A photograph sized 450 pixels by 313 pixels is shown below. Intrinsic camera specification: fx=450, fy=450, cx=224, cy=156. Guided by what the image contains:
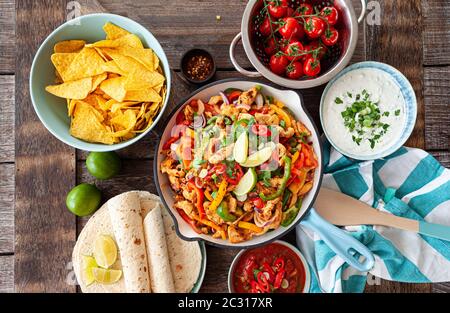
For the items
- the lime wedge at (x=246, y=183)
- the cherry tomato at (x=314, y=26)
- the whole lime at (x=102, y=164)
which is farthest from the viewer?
the whole lime at (x=102, y=164)

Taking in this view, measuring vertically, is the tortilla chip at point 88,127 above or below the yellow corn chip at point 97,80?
below

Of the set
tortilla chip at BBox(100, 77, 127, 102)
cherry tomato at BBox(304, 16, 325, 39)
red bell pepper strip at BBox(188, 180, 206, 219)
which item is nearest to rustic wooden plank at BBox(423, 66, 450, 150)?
cherry tomato at BBox(304, 16, 325, 39)

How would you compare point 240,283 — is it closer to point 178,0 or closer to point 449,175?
point 449,175

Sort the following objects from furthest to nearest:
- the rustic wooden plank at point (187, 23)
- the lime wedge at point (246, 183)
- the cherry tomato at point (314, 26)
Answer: the rustic wooden plank at point (187, 23) < the cherry tomato at point (314, 26) < the lime wedge at point (246, 183)

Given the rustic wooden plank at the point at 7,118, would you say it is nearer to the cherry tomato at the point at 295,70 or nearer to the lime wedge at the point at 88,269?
the lime wedge at the point at 88,269

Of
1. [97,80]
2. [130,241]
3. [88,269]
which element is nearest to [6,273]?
[88,269]

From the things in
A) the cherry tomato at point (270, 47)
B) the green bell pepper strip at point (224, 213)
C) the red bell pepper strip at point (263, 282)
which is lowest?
the red bell pepper strip at point (263, 282)

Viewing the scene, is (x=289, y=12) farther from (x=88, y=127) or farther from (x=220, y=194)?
(x=88, y=127)

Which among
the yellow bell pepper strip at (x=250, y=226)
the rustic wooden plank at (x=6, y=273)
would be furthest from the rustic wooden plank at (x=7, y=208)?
the yellow bell pepper strip at (x=250, y=226)
